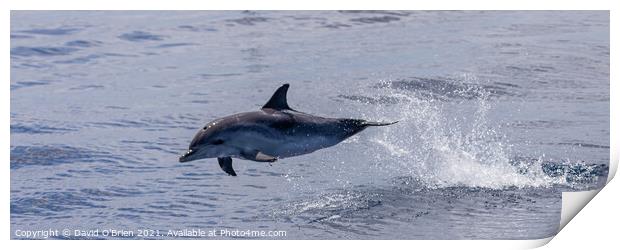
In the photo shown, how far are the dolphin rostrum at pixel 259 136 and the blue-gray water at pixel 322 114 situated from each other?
100cm

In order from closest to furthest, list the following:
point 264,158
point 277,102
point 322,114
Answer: point 264,158 → point 277,102 → point 322,114

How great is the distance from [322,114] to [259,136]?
3.95m

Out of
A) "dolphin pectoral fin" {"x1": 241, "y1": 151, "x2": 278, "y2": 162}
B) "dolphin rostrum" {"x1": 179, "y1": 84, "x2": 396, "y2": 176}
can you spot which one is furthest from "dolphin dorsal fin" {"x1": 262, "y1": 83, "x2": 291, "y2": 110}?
"dolphin pectoral fin" {"x1": 241, "y1": 151, "x2": 278, "y2": 162}

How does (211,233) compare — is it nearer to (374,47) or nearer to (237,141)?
(237,141)

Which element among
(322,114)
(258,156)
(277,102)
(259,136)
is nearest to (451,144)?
(322,114)

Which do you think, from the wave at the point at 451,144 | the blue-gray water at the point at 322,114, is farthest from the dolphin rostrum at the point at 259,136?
the wave at the point at 451,144

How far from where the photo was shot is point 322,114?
1277cm

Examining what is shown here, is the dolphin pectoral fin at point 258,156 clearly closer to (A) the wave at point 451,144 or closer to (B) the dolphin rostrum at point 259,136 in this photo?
(B) the dolphin rostrum at point 259,136

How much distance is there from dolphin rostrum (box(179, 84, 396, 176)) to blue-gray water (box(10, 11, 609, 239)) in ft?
3.26

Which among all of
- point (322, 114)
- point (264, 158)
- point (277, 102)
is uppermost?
point (277, 102)

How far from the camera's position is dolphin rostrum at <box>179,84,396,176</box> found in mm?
8867

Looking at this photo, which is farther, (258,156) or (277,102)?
(277,102)

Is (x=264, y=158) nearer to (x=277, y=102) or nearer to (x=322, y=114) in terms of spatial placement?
(x=277, y=102)
